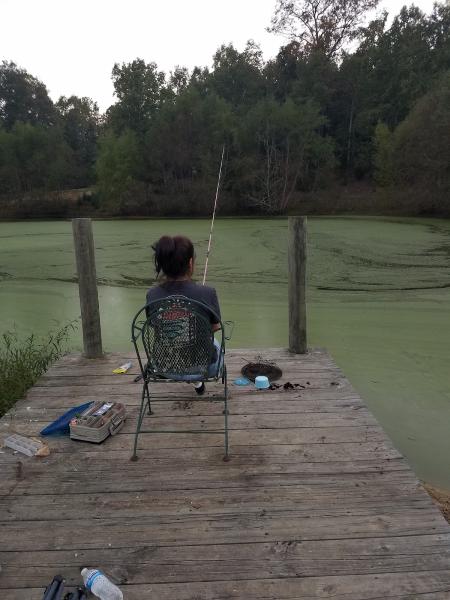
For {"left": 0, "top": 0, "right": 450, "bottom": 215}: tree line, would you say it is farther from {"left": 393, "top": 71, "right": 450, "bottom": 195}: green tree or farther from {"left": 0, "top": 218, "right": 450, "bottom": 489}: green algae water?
{"left": 0, "top": 218, "right": 450, "bottom": 489}: green algae water

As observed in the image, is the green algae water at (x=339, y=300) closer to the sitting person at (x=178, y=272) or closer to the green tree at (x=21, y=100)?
the sitting person at (x=178, y=272)

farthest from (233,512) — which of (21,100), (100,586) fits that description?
(21,100)

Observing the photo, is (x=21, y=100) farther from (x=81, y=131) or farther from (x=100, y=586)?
(x=100, y=586)

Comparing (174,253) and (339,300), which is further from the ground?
(174,253)

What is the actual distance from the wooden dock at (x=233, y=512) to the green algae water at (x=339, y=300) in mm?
942

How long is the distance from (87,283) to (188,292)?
4.40 ft

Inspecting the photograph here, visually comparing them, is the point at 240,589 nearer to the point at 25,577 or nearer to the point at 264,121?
the point at 25,577

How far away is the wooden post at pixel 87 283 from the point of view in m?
3.13

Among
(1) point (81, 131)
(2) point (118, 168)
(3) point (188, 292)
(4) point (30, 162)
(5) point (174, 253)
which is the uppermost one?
(1) point (81, 131)

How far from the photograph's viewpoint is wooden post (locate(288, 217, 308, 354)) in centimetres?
310

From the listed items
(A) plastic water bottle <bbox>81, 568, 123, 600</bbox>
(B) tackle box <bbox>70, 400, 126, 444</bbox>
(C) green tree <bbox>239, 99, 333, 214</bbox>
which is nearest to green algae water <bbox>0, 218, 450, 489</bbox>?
(B) tackle box <bbox>70, 400, 126, 444</bbox>

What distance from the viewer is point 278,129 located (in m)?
20.9

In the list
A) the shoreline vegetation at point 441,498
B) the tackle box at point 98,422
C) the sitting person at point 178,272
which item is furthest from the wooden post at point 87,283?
the shoreline vegetation at point 441,498

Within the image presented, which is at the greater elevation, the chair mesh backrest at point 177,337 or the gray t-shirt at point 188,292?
the gray t-shirt at point 188,292
